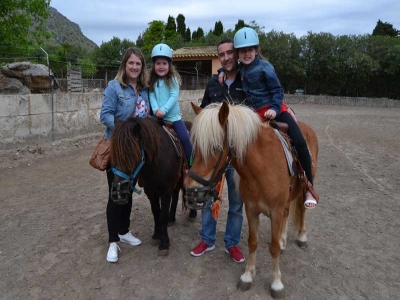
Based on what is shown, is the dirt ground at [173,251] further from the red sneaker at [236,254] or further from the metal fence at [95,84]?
the metal fence at [95,84]

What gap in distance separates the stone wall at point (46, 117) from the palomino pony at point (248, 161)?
606 centimetres

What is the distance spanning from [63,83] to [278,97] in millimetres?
7922

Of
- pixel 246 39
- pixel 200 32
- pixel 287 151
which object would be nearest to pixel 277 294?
pixel 287 151

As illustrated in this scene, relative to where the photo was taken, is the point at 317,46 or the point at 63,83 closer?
the point at 63,83

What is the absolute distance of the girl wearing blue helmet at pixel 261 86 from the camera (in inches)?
104

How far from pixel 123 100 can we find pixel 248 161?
4.49ft

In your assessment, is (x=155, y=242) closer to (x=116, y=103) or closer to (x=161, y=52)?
(x=116, y=103)

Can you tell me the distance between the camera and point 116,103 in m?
3.00

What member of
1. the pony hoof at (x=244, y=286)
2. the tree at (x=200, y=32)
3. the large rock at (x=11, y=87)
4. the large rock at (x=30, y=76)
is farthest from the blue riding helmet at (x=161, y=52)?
the tree at (x=200, y=32)

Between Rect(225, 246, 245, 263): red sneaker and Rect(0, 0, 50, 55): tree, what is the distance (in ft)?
27.6

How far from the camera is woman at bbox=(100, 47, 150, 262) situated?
2959mm

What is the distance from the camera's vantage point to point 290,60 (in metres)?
28.2

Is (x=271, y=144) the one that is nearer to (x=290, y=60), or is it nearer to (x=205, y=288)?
(x=205, y=288)

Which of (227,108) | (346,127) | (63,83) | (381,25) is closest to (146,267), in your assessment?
(227,108)
